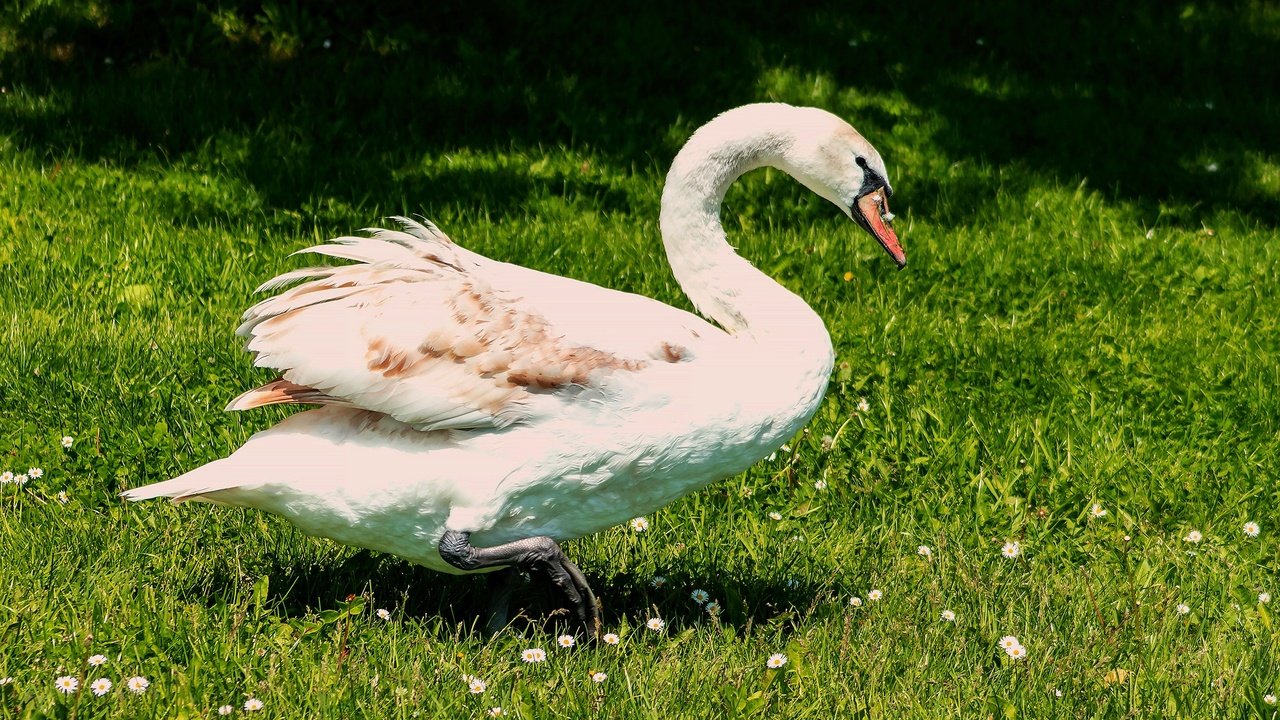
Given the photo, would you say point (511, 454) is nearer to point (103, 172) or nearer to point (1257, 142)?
point (103, 172)

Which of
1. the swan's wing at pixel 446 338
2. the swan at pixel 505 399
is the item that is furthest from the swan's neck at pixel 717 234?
the swan's wing at pixel 446 338

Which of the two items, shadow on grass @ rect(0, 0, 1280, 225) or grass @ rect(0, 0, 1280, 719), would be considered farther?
shadow on grass @ rect(0, 0, 1280, 225)

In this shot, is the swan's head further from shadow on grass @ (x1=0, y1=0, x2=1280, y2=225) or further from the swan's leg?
shadow on grass @ (x1=0, y1=0, x2=1280, y2=225)

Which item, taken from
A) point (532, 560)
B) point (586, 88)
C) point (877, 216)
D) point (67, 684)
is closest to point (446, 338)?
point (532, 560)

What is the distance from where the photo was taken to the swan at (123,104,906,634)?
394 cm

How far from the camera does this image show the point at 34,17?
354 inches

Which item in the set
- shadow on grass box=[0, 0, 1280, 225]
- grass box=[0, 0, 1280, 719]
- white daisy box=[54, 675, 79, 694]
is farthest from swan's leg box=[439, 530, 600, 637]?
shadow on grass box=[0, 0, 1280, 225]

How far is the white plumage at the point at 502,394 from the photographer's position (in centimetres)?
394

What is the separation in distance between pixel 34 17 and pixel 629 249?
4.55m

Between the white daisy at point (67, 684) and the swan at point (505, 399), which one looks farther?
the swan at point (505, 399)

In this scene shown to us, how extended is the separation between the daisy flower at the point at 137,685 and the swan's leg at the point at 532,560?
85cm

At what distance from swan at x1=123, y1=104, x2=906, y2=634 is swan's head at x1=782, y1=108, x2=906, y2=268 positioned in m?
0.18

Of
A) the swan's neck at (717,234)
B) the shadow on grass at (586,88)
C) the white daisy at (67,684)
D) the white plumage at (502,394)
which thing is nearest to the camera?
the white daisy at (67,684)

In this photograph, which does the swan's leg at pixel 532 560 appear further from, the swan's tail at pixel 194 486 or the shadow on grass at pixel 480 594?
the swan's tail at pixel 194 486
